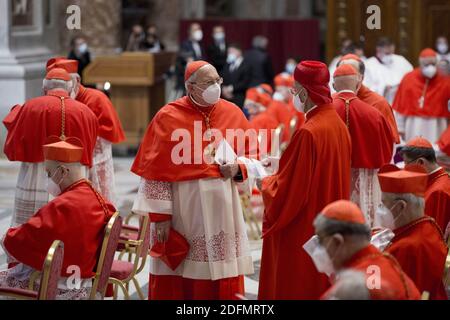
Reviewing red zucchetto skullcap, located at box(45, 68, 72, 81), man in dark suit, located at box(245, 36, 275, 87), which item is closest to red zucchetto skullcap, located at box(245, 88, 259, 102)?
red zucchetto skullcap, located at box(45, 68, 72, 81)

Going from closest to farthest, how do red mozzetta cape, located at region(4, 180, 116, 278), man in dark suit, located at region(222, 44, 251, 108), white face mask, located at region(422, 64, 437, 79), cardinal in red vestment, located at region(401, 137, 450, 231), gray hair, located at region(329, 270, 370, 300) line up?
gray hair, located at region(329, 270, 370, 300), red mozzetta cape, located at region(4, 180, 116, 278), cardinal in red vestment, located at region(401, 137, 450, 231), white face mask, located at region(422, 64, 437, 79), man in dark suit, located at region(222, 44, 251, 108)

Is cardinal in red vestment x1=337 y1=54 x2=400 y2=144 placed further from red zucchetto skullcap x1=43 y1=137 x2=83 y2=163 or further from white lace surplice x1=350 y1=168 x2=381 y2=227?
red zucchetto skullcap x1=43 y1=137 x2=83 y2=163

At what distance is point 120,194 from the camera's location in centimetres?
1197

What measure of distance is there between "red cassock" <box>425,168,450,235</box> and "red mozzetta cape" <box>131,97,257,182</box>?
Answer: 3.86 ft

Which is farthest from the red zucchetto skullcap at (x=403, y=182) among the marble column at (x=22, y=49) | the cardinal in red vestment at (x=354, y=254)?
the marble column at (x=22, y=49)

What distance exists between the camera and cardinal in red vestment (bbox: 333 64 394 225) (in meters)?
7.13

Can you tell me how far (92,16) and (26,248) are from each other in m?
11.3

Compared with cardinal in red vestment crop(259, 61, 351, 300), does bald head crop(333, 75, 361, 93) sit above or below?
above

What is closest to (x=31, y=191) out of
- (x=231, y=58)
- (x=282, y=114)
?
(x=282, y=114)

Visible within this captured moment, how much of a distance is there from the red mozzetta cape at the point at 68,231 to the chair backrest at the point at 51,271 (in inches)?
14.3

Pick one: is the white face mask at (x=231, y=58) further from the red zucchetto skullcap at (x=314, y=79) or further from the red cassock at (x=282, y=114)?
the red zucchetto skullcap at (x=314, y=79)

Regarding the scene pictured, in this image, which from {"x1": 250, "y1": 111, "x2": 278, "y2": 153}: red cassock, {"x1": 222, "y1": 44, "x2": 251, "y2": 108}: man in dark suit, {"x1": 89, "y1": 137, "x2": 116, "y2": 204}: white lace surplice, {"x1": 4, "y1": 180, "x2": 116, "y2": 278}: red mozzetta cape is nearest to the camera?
{"x1": 4, "y1": 180, "x2": 116, "y2": 278}: red mozzetta cape

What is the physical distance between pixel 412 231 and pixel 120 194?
24.0 feet

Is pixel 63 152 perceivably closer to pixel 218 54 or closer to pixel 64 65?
pixel 64 65
